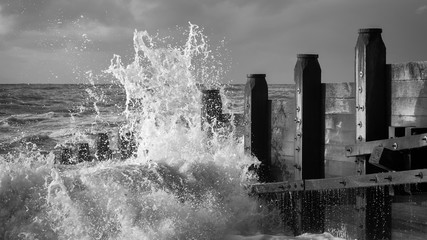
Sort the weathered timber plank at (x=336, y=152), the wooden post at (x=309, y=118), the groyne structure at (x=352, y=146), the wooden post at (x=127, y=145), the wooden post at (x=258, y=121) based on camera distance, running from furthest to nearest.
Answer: the wooden post at (x=127, y=145)
the wooden post at (x=258, y=121)
the wooden post at (x=309, y=118)
the weathered timber plank at (x=336, y=152)
the groyne structure at (x=352, y=146)

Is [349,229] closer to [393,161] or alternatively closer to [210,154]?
[393,161]

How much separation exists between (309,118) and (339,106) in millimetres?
472

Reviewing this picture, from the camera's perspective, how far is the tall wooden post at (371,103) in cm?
697

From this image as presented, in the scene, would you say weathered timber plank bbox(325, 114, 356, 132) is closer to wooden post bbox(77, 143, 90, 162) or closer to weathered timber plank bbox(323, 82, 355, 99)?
weathered timber plank bbox(323, 82, 355, 99)

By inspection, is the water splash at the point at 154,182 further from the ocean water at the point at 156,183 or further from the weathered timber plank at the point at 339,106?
the weathered timber plank at the point at 339,106

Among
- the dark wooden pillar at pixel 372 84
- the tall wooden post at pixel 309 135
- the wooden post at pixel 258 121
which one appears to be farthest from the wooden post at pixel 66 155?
the dark wooden pillar at pixel 372 84

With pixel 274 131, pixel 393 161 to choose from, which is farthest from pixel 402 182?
pixel 274 131

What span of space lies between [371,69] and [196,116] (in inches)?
142

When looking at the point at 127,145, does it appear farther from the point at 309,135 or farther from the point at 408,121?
the point at 408,121

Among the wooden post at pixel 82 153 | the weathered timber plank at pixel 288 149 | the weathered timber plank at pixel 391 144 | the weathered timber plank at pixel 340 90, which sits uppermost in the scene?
the weathered timber plank at pixel 340 90

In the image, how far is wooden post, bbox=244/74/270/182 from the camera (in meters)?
8.73

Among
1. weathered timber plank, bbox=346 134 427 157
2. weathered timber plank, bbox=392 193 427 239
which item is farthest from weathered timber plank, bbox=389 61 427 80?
weathered timber plank, bbox=392 193 427 239

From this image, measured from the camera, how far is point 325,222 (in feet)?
25.8

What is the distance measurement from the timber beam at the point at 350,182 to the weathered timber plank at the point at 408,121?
58 cm
